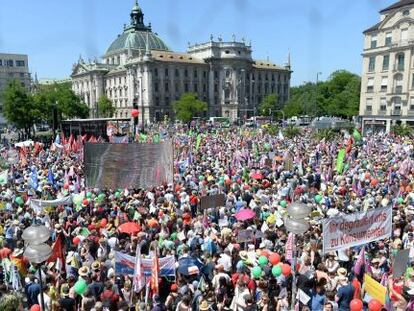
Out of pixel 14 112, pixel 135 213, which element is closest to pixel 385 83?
pixel 14 112

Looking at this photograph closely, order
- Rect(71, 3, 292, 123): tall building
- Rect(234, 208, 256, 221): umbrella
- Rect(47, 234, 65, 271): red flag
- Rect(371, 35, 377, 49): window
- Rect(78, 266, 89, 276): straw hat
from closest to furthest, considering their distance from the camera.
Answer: Rect(78, 266, 89, 276): straw hat
Rect(47, 234, 65, 271): red flag
Rect(234, 208, 256, 221): umbrella
Rect(371, 35, 377, 49): window
Rect(71, 3, 292, 123): tall building

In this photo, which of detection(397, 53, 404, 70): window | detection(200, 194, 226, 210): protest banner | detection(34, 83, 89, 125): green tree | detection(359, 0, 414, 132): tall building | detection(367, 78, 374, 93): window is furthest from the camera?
detection(367, 78, 374, 93): window

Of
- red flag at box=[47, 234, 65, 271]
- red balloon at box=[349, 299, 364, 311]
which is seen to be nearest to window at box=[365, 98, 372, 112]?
red balloon at box=[349, 299, 364, 311]

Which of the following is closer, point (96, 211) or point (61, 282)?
point (61, 282)

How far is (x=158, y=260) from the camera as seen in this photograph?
26.2 ft

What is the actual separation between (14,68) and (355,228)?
93651mm

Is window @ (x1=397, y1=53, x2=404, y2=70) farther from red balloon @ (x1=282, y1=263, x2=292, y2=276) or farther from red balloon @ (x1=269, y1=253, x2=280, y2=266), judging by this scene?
red balloon @ (x1=282, y1=263, x2=292, y2=276)

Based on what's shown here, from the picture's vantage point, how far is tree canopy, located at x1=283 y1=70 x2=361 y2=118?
84044 mm

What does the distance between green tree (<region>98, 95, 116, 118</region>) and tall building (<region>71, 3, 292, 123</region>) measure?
399 centimetres

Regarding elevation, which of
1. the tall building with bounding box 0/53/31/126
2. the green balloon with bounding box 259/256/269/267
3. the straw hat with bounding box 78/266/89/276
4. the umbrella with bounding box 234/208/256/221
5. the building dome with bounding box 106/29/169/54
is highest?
the building dome with bounding box 106/29/169/54

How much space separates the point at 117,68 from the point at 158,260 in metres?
106

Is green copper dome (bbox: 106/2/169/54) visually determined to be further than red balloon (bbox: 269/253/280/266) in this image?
Yes

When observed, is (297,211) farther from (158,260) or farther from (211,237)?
(211,237)

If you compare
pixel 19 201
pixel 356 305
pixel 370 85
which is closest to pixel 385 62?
pixel 370 85
